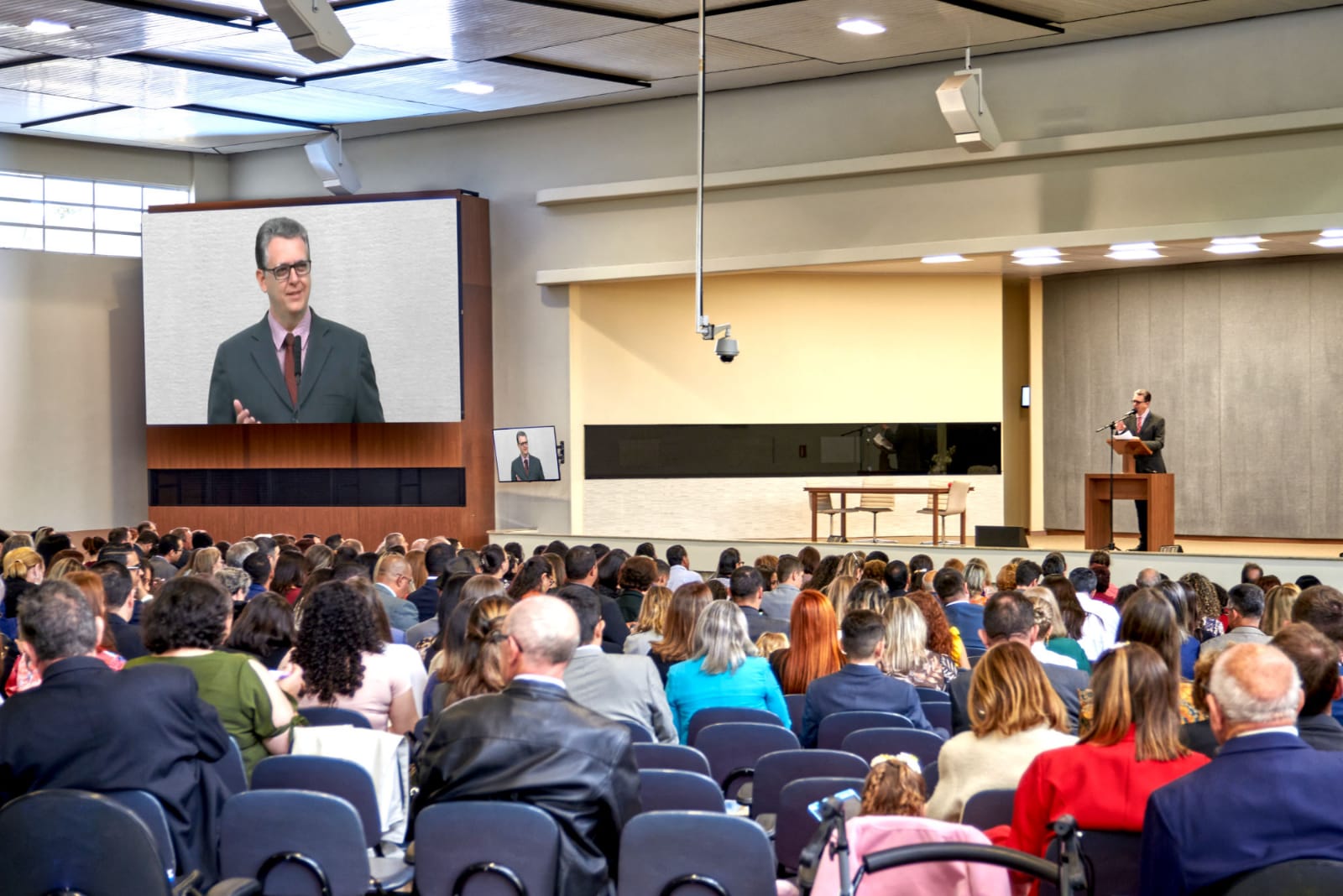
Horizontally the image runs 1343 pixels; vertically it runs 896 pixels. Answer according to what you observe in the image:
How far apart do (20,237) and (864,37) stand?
1086 cm

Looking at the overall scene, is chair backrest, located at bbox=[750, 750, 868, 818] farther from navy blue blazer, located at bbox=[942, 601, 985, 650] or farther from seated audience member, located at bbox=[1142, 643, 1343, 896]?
navy blue blazer, located at bbox=[942, 601, 985, 650]

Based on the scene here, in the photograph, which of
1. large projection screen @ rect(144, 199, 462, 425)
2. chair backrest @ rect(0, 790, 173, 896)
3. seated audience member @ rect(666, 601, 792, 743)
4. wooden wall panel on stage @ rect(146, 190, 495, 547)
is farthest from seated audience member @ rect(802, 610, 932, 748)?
wooden wall panel on stage @ rect(146, 190, 495, 547)

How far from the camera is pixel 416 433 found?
16.2m

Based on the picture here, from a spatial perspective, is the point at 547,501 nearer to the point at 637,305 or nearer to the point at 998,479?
the point at 637,305

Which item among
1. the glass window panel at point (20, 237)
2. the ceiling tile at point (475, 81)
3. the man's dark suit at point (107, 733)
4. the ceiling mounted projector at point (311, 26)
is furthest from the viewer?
the glass window panel at point (20, 237)

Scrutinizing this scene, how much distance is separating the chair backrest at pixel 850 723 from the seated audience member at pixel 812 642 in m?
0.82

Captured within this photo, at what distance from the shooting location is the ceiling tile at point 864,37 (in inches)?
446

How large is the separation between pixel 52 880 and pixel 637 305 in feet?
44.9

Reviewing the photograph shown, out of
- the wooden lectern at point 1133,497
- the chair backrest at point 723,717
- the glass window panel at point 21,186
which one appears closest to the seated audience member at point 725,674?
the chair backrest at point 723,717

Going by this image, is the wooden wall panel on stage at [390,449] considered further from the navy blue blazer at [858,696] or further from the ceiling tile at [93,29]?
the navy blue blazer at [858,696]

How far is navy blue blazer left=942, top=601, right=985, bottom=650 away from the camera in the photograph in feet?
24.6

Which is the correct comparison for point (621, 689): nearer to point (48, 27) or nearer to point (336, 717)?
point (336, 717)

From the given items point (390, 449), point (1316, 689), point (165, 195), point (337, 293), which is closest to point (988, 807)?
point (1316, 689)

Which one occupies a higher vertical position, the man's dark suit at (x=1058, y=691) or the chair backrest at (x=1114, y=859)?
the man's dark suit at (x=1058, y=691)
